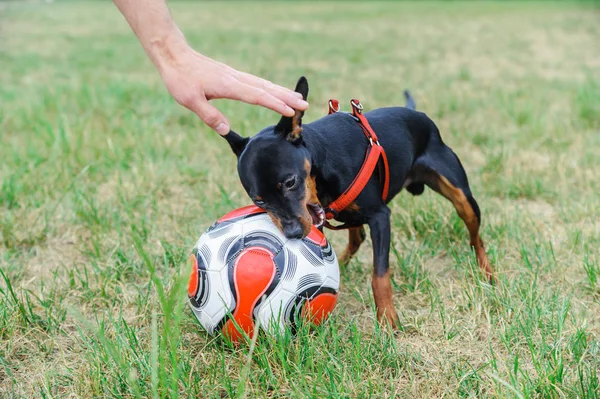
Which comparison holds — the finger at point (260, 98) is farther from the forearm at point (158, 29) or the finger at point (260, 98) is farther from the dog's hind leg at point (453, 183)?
the dog's hind leg at point (453, 183)

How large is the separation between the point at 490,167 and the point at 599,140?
1.26 metres

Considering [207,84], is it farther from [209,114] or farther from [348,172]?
[348,172]

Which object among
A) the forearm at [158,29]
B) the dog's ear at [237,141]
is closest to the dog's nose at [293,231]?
the dog's ear at [237,141]

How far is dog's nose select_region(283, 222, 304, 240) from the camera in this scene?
269 cm

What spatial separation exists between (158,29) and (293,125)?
696mm

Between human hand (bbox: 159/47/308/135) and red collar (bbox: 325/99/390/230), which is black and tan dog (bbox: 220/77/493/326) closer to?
red collar (bbox: 325/99/390/230)

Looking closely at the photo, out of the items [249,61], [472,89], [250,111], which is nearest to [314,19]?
[249,61]

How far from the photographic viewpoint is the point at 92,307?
3.13 meters

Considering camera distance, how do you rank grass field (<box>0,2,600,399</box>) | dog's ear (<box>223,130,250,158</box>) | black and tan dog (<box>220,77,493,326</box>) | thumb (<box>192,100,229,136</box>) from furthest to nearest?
dog's ear (<box>223,130,250,158</box>), black and tan dog (<box>220,77,493,326</box>), thumb (<box>192,100,229,136</box>), grass field (<box>0,2,600,399</box>)

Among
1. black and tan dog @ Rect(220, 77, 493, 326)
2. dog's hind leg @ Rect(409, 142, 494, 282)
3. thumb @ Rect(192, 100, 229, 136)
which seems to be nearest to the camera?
thumb @ Rect(192, 100, 229, 136)

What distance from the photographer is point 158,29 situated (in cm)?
268

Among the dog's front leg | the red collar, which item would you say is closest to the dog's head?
the red collar

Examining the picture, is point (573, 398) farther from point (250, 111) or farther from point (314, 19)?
point (314, 19)

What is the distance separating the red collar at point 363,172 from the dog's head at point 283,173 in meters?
0.22
